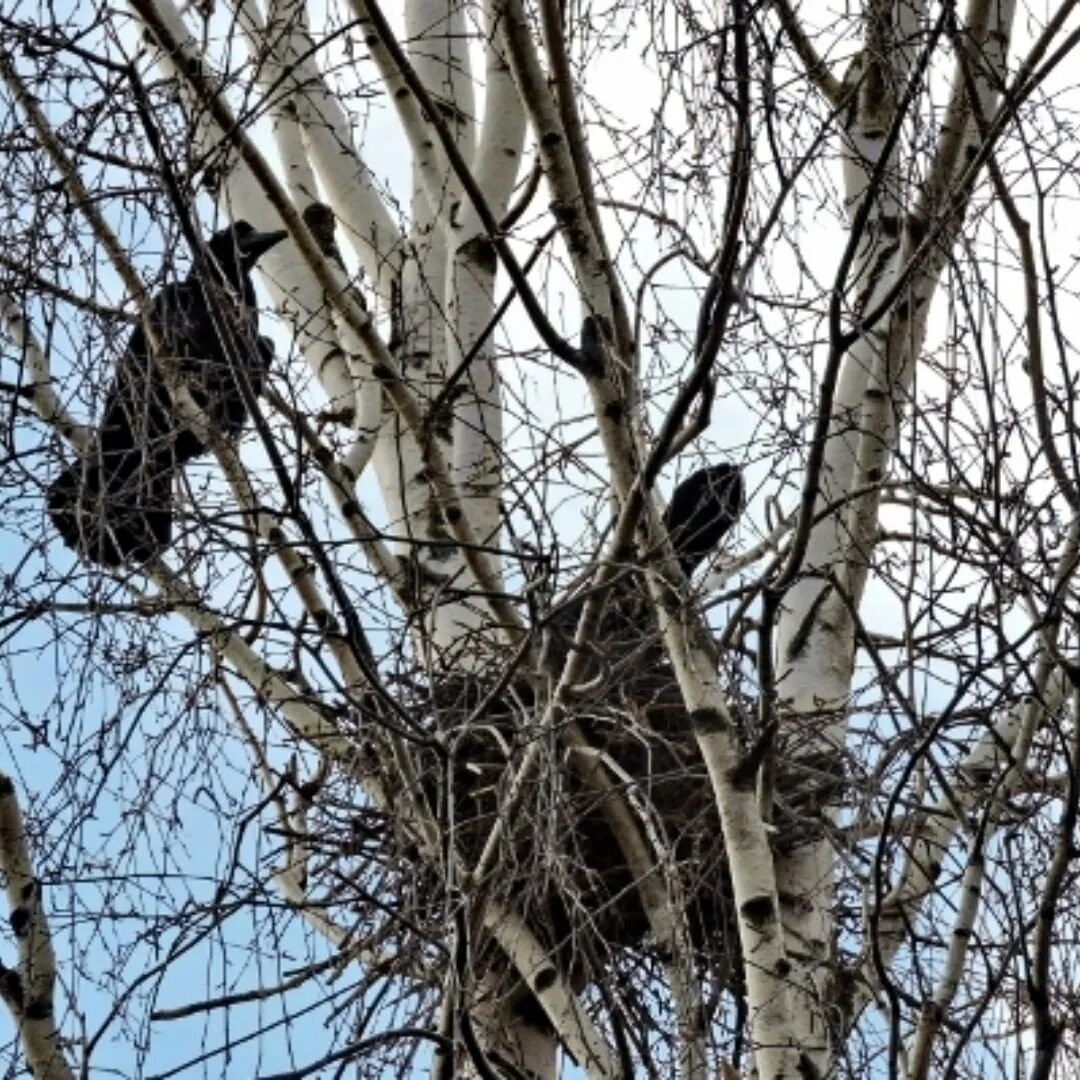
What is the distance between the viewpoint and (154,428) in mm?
4848

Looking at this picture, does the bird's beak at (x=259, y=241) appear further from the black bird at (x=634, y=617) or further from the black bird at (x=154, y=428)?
the black bird at (x=634, y=617)

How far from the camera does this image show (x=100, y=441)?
179 inches

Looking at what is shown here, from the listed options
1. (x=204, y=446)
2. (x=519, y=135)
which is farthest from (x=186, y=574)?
(x=519, y=135)

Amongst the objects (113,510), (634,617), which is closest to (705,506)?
(634,617)

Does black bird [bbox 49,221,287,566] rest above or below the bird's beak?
below

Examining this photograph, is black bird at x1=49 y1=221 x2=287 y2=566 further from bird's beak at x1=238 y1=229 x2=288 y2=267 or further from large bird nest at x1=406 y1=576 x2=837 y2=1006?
bird's beak at x1=238 y1=229 x2=288 y2=267

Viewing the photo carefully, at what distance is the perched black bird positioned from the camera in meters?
5.11

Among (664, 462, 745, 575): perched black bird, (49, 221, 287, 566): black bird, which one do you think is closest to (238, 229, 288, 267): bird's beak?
(49, 221, 287, 566): black bird

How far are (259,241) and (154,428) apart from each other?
1.76 metres

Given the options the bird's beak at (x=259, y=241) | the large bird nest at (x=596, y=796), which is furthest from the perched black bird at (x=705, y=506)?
the bird's beak at (x=259, y=241)

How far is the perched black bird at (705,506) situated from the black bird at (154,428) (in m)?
1.01

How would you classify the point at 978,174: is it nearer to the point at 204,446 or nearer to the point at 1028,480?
the point at 1028,480

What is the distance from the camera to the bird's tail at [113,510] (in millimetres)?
4430

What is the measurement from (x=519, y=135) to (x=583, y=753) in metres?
2.43
